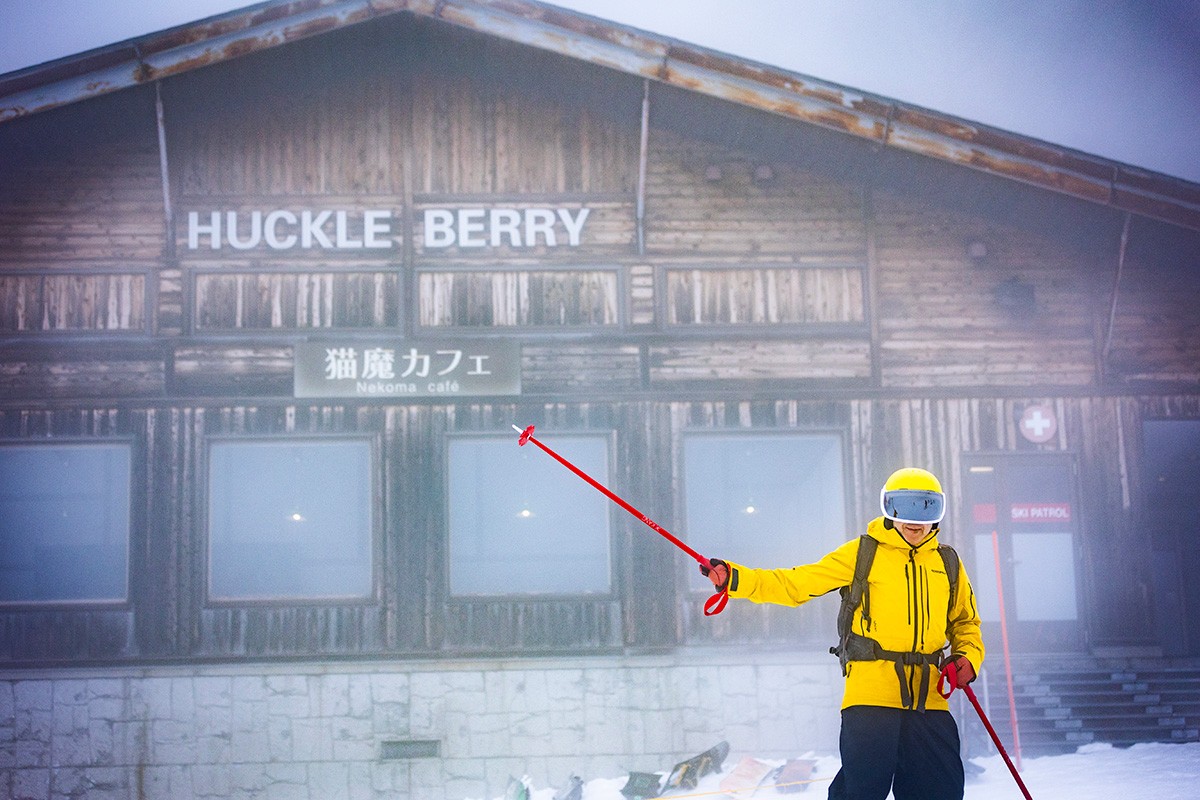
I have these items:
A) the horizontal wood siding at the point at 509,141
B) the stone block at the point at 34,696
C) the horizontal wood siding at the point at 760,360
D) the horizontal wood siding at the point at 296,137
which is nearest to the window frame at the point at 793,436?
the horizontal wood siding at the point at 760,360

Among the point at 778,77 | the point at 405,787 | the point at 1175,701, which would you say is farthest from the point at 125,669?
the point at 1175,701

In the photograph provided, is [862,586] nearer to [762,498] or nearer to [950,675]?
[950,675]

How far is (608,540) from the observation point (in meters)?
12.1

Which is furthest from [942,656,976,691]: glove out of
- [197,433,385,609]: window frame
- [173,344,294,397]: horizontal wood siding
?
[173,344,294,397]: horizontal wood siding

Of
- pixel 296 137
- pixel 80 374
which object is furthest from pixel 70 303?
pixel 296 137

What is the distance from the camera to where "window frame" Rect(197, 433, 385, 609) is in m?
11.8

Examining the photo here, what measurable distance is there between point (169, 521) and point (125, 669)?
1.58m

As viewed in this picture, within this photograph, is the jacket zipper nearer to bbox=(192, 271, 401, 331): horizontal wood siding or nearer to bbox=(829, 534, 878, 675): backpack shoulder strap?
bbox=(829, 534, 878, 675): backpack shoulder strap

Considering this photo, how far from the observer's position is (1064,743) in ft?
38.5

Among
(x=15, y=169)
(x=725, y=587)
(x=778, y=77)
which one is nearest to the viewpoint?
(x=725, y=587)

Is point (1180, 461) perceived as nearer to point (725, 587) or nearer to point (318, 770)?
point (725, 587)

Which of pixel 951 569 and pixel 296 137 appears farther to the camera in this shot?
pixel 296 137

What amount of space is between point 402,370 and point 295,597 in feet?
8.75

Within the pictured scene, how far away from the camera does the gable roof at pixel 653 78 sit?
1127 centimetres
